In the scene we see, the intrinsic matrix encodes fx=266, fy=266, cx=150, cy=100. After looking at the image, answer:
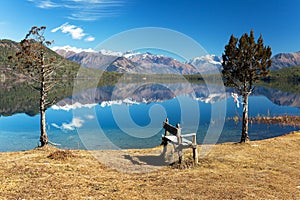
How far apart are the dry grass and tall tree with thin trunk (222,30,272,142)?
971cm

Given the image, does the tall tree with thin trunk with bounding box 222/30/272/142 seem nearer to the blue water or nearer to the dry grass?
the dry grass

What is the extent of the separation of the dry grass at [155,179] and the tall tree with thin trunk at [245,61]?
9.71 m

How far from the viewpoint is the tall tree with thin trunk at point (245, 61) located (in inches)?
1148

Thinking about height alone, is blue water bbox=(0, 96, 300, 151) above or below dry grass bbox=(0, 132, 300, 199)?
below

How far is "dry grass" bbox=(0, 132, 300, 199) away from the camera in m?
14.3

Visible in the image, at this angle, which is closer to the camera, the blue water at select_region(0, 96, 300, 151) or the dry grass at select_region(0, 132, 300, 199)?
the dry grass at select_region(0, 132, 300, 199)

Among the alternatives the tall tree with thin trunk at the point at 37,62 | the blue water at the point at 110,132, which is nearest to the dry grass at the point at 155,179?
the tall tree with thin trunk at the point at 37,62

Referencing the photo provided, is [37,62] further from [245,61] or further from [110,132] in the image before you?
[110,132]

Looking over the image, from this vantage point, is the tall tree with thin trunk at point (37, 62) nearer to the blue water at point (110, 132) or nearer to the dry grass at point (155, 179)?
the dry grass at point (155, 179)

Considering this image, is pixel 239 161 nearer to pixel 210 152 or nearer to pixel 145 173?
pixel 210 152

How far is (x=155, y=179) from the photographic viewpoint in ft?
57.3

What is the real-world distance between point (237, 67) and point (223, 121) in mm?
38238

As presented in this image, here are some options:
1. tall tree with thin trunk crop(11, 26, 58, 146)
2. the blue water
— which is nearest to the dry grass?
tall tree with thin trunk crop(11, 26, 58, 146)

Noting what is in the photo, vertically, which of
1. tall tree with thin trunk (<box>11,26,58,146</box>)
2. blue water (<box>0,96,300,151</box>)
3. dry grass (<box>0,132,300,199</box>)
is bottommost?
blue water (<box>0,96,300,151</box>)
